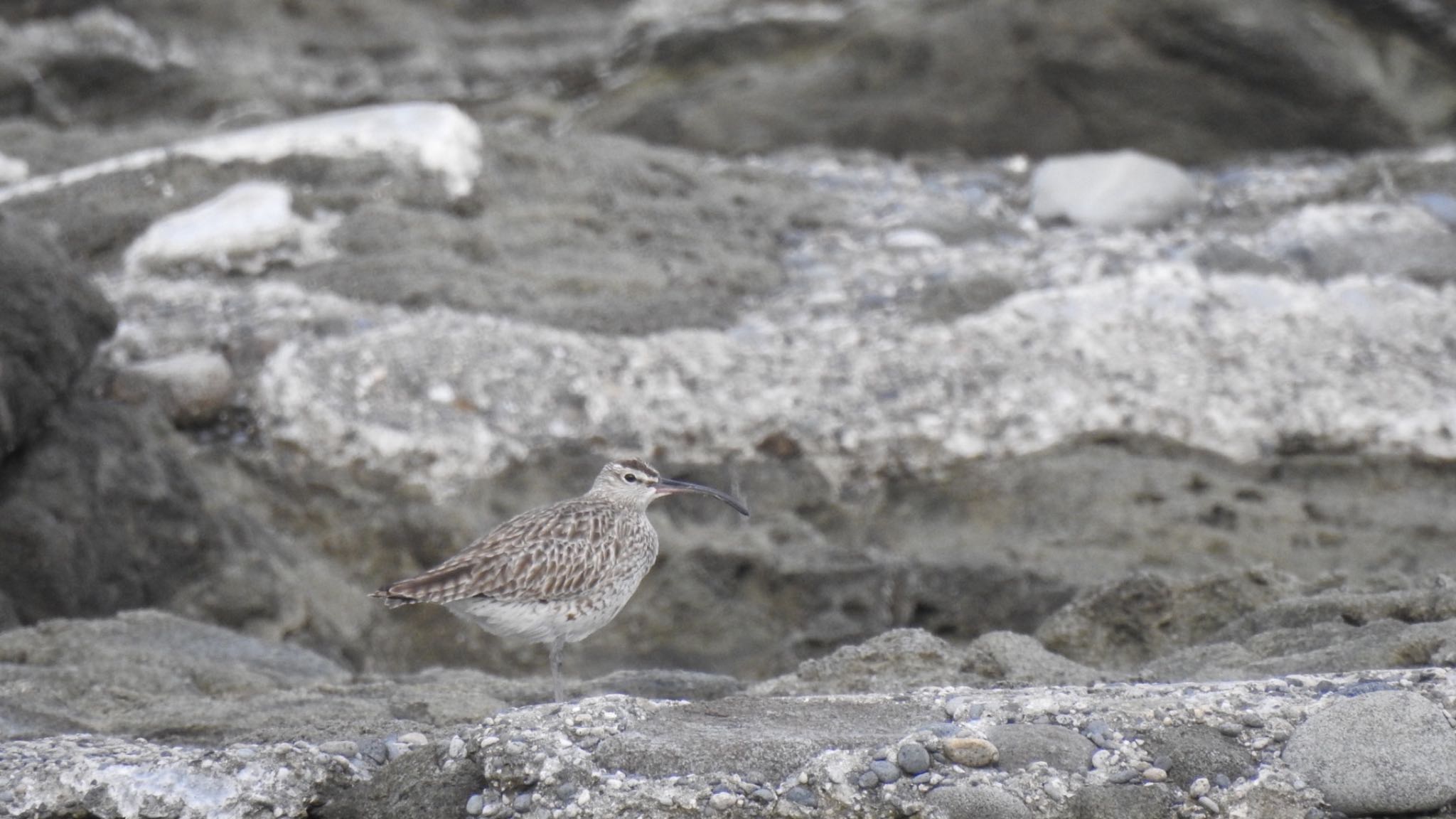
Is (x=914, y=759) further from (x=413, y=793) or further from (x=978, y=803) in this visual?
(x=413, y=793)

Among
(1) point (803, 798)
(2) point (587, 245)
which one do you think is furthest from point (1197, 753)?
(2) point (587, 245)

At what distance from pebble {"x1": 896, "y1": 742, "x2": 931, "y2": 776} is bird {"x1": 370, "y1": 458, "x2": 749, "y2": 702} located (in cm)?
175

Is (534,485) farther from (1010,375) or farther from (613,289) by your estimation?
(1010,375)

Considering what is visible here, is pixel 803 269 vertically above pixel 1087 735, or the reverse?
pixel 1087 735

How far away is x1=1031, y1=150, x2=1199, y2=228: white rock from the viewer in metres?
11.9

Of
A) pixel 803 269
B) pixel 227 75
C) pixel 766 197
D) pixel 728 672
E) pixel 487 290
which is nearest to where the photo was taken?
pixel 728 672

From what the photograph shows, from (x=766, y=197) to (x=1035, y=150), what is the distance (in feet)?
10.0

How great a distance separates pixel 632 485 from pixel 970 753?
2.78 metres

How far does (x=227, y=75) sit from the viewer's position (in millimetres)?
18375

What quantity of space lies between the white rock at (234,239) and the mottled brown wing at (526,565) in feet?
16.3

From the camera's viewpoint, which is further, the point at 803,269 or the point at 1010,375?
the point at 803,269

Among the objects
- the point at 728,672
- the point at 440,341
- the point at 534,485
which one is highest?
the point at 440,341

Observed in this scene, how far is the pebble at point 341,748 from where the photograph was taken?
5.14m

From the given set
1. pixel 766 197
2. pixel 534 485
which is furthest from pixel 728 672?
pixel 766 197
